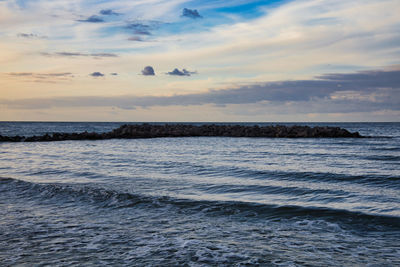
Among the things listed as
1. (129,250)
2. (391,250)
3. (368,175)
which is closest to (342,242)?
(391,250)

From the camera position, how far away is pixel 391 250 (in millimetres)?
6426

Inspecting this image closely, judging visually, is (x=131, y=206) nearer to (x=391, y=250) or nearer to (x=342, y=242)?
(x=342, y=242)

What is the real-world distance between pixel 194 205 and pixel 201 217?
1143 millimetres

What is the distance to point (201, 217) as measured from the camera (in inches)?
343

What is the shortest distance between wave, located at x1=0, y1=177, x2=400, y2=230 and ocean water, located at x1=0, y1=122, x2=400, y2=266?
0.03m

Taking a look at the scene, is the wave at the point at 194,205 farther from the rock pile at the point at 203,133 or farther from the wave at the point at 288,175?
the rock pile at the point at 203,133

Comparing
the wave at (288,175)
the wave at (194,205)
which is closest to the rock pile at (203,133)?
the wave at (288,175)

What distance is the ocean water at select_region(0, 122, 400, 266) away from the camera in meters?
6.14

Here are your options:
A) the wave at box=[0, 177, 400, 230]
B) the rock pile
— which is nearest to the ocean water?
the wave at box=[0, 177, 400, 230]

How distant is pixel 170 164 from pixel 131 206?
9.11 metres

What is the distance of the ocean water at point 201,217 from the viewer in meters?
6.14

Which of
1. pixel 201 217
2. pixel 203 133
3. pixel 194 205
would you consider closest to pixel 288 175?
pixel 194 205

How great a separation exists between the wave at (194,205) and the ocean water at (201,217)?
1.1 inches

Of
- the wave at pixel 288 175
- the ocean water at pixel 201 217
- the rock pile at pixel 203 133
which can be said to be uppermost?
the rock pile at pixel 203 133
